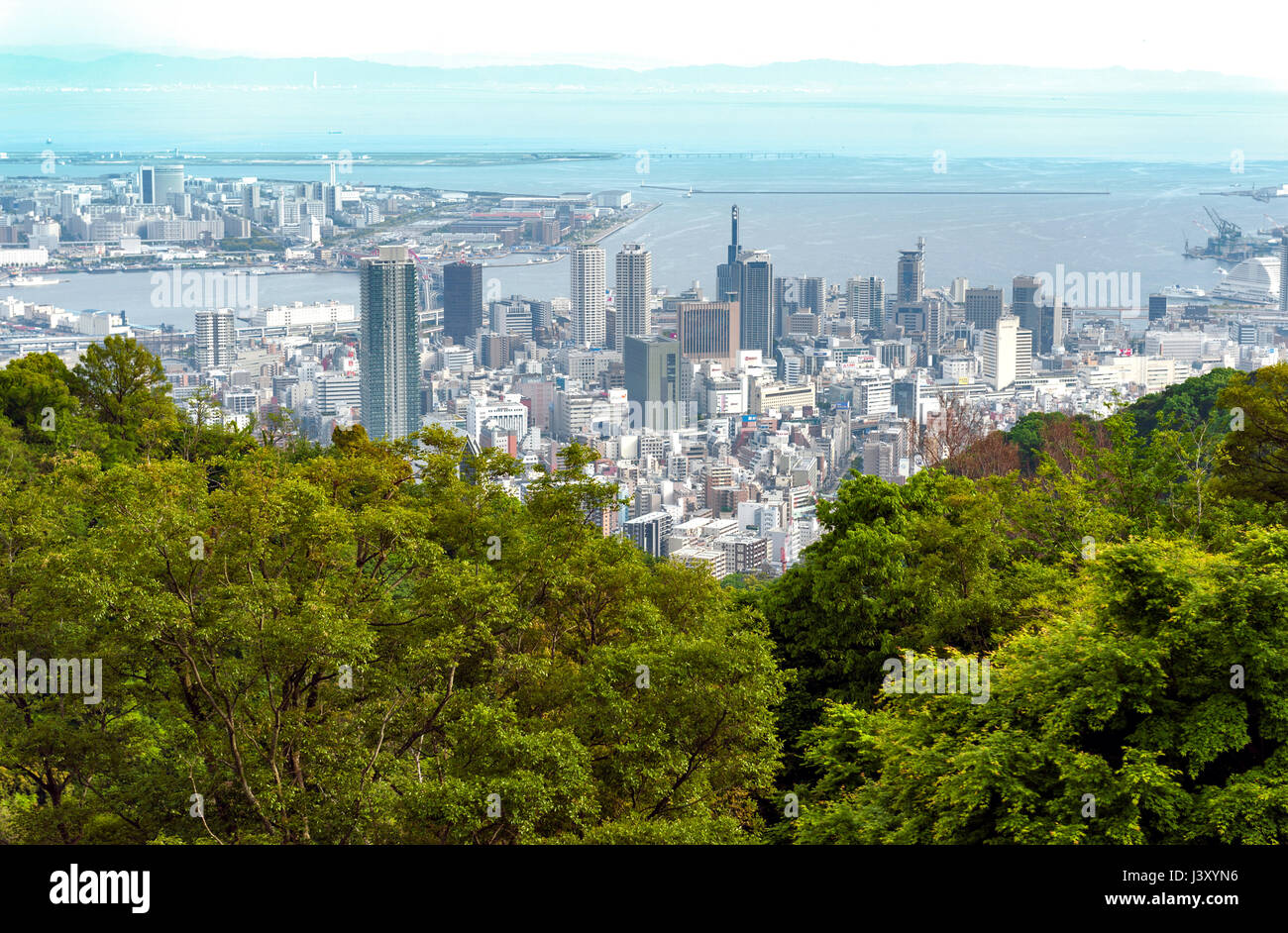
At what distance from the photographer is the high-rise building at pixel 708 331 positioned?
6231 cm

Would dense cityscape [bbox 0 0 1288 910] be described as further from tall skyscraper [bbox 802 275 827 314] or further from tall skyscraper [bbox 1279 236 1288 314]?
tall skyscraper [bbox 802 275 827 314]

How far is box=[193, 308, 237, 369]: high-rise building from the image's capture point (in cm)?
4969

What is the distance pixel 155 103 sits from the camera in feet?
281

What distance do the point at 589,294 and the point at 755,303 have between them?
847 centimetres

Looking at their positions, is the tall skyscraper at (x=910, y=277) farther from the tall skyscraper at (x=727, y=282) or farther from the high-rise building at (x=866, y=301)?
the tall skyscraper at (x=727, y=282)

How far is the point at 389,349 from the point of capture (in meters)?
53.2

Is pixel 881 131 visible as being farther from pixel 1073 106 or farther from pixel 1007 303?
pixel 1007 303

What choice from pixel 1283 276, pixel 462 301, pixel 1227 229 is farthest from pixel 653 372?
pixel 1227 229

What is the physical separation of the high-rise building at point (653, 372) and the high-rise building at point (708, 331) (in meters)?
4.68

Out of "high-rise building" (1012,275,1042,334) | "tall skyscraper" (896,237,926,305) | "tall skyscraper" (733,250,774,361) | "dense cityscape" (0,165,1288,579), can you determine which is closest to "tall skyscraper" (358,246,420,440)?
"dense cityscape" (0,165,1288,579)

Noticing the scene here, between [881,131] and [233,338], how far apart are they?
73027 mm

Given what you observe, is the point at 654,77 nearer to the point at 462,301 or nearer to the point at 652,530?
the point at 462,301
